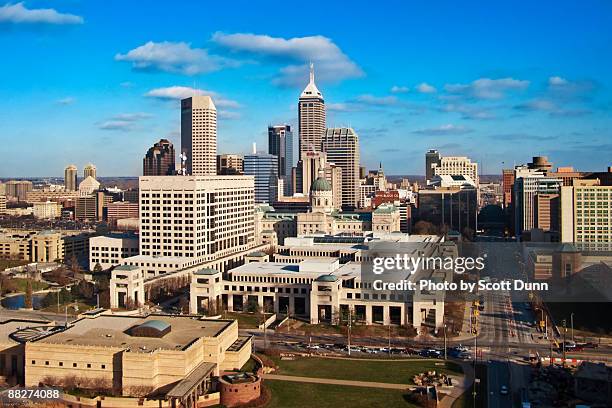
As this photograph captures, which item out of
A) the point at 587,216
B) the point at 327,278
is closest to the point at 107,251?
the point at 327,278

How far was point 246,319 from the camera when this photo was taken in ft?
240

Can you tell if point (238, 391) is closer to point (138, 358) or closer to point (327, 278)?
point (138, 358)

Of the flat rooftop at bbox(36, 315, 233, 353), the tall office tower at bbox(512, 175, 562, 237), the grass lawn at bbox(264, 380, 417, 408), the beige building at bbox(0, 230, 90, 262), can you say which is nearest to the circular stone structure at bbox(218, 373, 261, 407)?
the grass lawn at bbox(264, 380, 417, 408)

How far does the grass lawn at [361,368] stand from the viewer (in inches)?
2052

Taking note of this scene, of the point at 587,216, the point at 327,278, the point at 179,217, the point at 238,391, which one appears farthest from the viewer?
the point at 587,216

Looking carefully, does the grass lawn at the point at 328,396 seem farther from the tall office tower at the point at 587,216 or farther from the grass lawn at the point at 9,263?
the grass lawn at the point at 9,263

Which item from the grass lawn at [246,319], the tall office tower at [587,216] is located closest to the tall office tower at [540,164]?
the tall office tower at [587,216]

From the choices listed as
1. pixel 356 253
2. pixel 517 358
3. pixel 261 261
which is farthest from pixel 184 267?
pixel 517 358

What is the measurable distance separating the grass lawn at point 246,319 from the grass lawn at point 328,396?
19849 millimetres

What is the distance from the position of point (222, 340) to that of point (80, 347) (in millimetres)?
10092

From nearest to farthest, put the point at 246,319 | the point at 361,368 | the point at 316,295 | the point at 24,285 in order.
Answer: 1. the point at 361,368
2. the point at 316,295
3. the point at 246,319
4. the point at 24,285

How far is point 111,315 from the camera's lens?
198 ft

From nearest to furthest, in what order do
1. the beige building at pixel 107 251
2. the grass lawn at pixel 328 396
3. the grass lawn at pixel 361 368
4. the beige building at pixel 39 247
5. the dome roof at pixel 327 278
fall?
1. the grass lawn at pixel 328 396
2. the grass lawn at pixel 361 368
3. the dome roof at pixel 327 278
4. the beige building at pixel 107 251
5. the beige building at pixel 39 247

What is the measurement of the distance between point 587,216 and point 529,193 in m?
33.8
